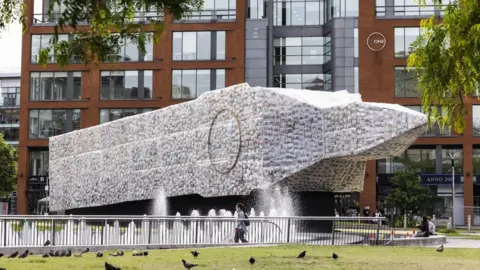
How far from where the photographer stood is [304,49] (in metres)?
70.7

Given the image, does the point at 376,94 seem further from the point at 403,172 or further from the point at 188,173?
the point at 188,173

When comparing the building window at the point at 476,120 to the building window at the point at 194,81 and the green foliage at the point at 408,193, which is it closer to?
the green foliage at the point at 408,193

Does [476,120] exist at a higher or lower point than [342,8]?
lower

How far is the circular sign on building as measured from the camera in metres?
65.6

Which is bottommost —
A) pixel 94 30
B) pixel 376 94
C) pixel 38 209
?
pixel 38 209

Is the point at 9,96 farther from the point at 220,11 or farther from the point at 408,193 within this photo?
the point at 408,193

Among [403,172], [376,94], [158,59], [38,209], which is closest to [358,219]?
[403,172]

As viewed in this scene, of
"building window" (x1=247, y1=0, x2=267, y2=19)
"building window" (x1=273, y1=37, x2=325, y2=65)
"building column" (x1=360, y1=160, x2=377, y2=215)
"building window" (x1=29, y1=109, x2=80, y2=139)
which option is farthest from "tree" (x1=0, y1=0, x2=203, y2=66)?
"building window" (x1=29, y1=109, x2=80, y2=139)

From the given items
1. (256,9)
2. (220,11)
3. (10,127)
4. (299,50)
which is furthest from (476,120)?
(10,127)

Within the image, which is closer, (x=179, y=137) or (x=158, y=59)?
(x=179, y=137)

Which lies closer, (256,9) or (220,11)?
(220,11)

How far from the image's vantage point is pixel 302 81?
7044cm

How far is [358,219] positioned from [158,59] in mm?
43580

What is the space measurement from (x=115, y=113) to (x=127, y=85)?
2.65m
